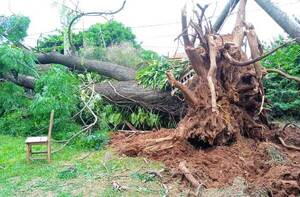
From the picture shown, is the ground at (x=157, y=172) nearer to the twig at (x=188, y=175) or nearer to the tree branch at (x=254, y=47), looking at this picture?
the twig at (x=188, y=175)

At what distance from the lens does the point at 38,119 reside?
295 inches

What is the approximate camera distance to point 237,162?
5027 millimetres

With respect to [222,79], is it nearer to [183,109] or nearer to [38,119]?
[183,109]

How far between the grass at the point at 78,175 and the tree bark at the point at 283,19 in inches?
137

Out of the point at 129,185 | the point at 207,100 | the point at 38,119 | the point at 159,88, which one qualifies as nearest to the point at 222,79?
the point at 207,100

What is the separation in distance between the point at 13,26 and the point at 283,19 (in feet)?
18.9

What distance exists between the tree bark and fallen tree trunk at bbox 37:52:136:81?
3.19 meters

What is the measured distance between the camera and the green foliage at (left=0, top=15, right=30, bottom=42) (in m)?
8.85

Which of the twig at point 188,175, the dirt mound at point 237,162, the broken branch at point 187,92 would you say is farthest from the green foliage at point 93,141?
the twig at point 188,175

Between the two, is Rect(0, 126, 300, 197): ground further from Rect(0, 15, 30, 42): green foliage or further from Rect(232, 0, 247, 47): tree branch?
Rect(0, 15, 30, 42): green foliage

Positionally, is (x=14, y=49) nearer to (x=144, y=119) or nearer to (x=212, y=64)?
(x=144, y=119)

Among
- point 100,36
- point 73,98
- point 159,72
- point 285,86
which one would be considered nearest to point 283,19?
point 285,86

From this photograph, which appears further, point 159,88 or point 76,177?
point 159,88

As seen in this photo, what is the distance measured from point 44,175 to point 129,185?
126 cm
